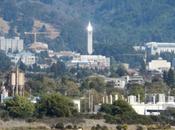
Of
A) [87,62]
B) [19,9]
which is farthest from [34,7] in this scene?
[87,62]

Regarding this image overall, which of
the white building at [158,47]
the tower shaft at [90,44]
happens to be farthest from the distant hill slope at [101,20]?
the white building at [158,47]

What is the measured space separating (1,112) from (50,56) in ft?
288

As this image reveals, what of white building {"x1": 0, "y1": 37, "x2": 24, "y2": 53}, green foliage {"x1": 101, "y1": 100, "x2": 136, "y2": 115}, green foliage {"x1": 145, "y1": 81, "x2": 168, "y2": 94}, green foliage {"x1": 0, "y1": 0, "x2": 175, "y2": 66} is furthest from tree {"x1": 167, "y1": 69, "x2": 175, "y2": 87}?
green foliage {"x1": 0, "y1": 0, "x2": 175, "y2": 66}

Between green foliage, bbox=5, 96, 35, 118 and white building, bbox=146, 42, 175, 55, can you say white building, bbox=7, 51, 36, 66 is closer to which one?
white building, bbox=146, 42, 175, 55

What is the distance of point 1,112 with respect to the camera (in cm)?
6450

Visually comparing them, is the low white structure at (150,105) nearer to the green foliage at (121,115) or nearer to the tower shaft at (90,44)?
the green foliage at (121,115)

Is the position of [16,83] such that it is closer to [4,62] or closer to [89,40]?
[4,62]

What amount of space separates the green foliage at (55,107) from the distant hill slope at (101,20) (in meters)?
94.9

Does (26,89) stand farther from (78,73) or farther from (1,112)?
(78,73)

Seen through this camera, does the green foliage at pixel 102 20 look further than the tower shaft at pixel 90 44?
Yes

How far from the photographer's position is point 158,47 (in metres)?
159

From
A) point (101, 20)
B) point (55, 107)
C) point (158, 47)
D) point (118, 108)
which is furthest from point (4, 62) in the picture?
point (55, 107)

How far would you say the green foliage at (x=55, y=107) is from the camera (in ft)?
214

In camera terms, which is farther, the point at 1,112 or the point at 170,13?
the point at 170,13
